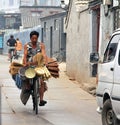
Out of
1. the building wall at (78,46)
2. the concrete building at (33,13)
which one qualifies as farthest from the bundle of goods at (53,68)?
the concrete building at (33,13)

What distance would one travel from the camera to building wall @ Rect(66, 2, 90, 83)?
17.4m

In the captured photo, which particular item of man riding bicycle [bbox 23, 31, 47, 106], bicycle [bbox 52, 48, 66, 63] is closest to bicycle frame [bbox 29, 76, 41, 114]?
man riding bicycle [bbox 23, 31, 47, 106]

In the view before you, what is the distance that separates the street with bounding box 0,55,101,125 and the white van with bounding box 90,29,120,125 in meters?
1.00

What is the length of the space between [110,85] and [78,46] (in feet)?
33.3

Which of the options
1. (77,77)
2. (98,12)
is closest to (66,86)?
(77,77)

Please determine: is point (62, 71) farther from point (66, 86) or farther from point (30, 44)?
point (30, 44)

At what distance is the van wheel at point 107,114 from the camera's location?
29.6 ft

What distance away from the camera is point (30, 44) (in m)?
11.9

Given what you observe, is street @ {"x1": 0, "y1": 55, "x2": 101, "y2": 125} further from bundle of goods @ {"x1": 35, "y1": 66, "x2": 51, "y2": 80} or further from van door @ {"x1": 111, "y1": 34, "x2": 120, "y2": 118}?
van door @ {"x1": 111, "y1": 34, "x2": 120, "y2": 118}

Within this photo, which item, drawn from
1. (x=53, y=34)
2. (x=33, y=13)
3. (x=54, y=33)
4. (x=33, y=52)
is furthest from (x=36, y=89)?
(x=33, y=13)

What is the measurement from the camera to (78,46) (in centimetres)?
1889

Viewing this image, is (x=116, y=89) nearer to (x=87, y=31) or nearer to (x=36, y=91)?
(x=36, y=91)

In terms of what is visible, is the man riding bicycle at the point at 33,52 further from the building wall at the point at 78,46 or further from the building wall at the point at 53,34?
the building wall at the point at 53,34

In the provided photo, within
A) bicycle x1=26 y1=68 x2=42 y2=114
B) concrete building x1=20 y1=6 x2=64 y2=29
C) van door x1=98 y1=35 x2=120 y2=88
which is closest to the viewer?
van door x1=98 y1=35 x2=120 y2=88
